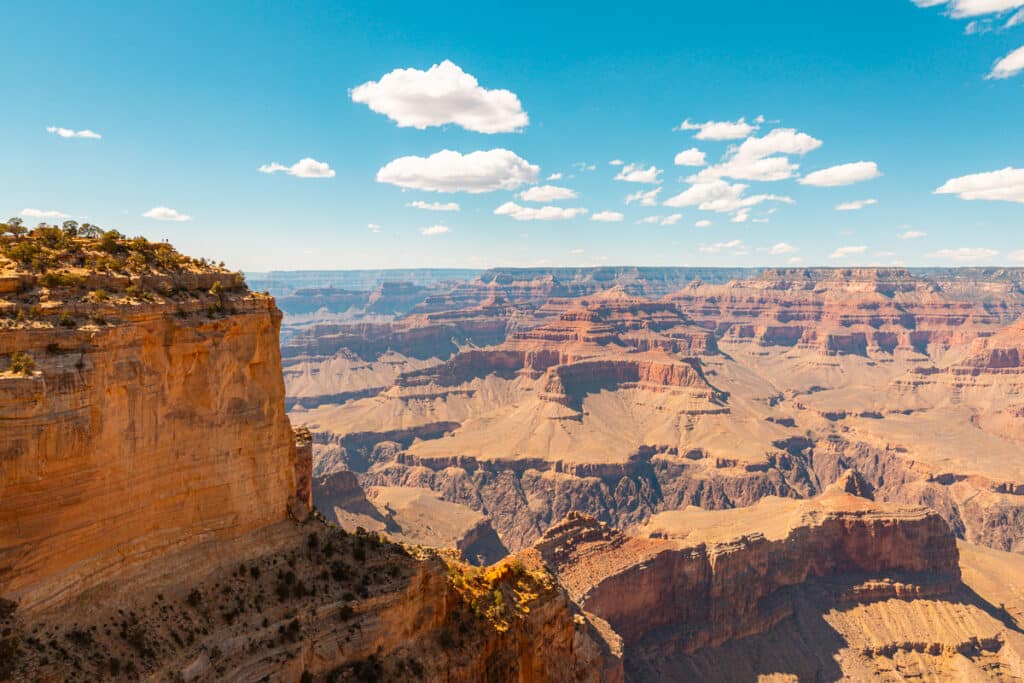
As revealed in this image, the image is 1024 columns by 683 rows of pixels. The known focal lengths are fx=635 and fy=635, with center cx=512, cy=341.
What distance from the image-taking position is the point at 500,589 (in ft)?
109

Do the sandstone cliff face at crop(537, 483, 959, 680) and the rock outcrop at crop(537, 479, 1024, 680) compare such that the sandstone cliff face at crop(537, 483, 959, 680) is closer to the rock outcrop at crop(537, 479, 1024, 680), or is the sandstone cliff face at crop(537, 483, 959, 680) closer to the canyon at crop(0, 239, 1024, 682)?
the rock outcrop at crop(537, 479, 1024, 680)

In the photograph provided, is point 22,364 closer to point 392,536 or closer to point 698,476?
point 392,536

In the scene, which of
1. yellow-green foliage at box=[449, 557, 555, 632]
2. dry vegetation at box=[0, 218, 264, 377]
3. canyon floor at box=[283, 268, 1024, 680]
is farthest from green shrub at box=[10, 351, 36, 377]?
canyon floor at box=[283, 268, 1024, 680]

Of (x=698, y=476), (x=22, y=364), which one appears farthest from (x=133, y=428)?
(x=698, y=476)

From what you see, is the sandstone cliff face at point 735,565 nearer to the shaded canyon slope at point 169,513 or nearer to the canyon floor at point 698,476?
the canyon floor at point 698,476

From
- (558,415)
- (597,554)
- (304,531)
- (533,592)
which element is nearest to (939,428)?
(558,415)

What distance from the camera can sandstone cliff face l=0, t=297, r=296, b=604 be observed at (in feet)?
62.9

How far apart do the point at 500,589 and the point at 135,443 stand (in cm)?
1921

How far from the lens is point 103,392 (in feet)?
68.2

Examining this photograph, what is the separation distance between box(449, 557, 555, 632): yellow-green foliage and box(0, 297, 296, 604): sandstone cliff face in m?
10.5

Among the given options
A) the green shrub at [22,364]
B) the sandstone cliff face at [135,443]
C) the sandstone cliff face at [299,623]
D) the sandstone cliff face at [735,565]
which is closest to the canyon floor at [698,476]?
the sandstone cliff face at [735,565]

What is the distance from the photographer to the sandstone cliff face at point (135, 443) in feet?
62.9

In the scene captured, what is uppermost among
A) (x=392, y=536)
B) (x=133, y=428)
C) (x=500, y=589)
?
(x=133, y=428)

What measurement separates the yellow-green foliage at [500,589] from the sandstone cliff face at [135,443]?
1052 centimetres
